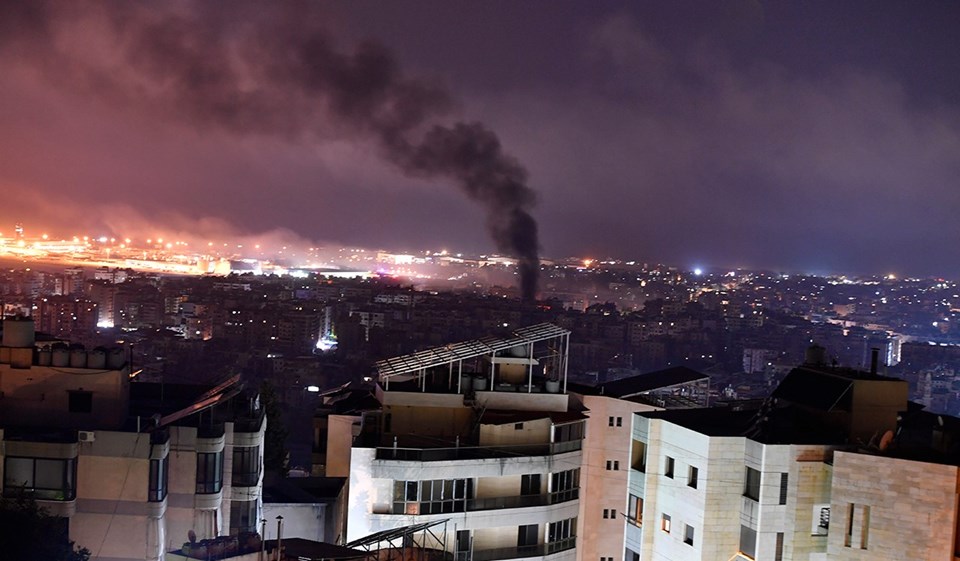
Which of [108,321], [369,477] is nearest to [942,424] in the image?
[369,477]

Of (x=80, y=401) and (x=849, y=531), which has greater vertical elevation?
(x=80, y=401)

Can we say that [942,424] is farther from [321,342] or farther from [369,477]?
[321,342]

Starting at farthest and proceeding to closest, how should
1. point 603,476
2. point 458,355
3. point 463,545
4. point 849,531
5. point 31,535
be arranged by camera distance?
1. point 603,476
2. point 458,355
3. point 463,545
4. point 31,535
5. point 849,531

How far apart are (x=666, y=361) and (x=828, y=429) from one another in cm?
6078

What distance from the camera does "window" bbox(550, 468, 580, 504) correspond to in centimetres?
1445

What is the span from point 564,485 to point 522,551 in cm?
125

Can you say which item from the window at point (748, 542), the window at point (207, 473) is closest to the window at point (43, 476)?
the window at point (207, 473)

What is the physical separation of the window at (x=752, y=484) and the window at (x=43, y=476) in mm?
8008

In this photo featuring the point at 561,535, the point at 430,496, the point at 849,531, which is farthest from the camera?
the point at 561,535

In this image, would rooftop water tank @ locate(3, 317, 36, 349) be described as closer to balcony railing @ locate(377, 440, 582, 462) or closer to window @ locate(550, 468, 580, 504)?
balcony railing @ locate(377, 440, 582, 462)

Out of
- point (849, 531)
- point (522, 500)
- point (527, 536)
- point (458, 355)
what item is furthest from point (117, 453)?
point (849, 531)

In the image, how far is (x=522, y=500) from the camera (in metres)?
14.2

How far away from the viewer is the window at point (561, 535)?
14.4 metres

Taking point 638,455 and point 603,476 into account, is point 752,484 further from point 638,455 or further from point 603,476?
point 603,476
